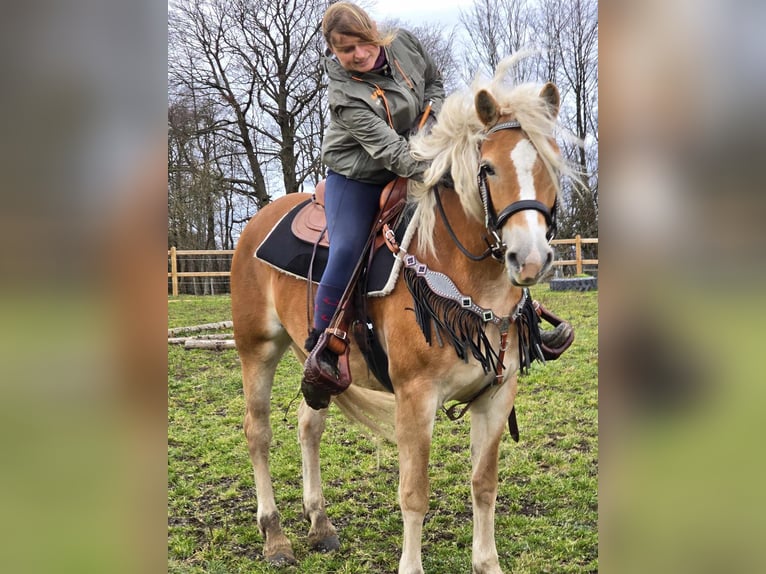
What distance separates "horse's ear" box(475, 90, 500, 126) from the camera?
2501 millimetres

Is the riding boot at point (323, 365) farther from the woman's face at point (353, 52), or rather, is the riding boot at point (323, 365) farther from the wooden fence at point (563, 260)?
the wooden fence at point (563, 260)

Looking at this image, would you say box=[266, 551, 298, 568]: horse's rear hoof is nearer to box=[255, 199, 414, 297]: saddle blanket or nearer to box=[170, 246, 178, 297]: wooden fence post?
box=[255, 199, 414, 297]: saddle blanket

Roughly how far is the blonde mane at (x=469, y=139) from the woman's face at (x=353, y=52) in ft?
1.63

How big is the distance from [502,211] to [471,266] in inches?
21.3

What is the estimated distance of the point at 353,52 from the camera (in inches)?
120

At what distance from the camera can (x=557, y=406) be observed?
6387 mm

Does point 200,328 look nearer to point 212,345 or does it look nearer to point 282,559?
point 212,345

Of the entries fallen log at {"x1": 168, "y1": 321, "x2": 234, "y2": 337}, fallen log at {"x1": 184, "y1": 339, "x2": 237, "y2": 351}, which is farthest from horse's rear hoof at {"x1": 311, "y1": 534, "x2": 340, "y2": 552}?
fallen log at {"x1": 168, "y1": 321, "x2": 234, "y2": 337}

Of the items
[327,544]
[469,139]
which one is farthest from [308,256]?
[327,544]

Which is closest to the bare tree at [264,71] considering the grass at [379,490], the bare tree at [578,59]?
the bare tree at [578,59]

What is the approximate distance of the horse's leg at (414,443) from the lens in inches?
115
